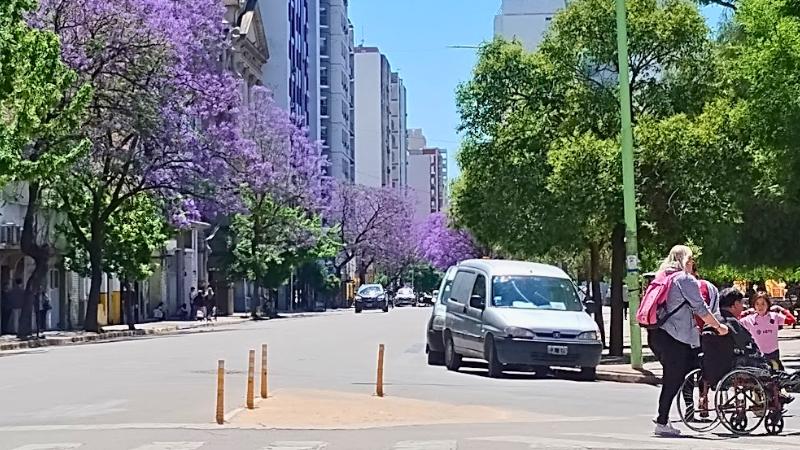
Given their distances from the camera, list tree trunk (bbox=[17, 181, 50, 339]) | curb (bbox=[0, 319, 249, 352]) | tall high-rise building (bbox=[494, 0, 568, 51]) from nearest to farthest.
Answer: curb (bbox=[0, 319, 249, 352]) → tree trunk (bbox=[17, 181, 50, 339]) → tall high-rise building (bbox=[494, 0, 568, 51])

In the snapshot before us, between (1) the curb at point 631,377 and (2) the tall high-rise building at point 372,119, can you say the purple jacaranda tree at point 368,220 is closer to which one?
(2) the tall high-rise building at point 372,119

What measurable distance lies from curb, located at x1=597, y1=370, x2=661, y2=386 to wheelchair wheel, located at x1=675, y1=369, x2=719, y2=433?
8.45 meters

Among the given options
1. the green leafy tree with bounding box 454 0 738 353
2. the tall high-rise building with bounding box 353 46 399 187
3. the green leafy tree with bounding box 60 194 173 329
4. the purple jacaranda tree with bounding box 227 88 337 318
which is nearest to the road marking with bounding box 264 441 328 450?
the green leafy tree with bounding box 454 0 738 353

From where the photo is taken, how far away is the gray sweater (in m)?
12.6

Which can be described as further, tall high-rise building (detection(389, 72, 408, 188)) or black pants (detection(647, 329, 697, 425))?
tall high-rise building (detection(389, 72, 408, 188))

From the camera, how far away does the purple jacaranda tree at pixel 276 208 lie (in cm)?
6944

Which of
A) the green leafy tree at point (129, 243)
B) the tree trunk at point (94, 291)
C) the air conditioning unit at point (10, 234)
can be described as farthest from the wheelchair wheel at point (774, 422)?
the green leafy tree at point (129, 243)

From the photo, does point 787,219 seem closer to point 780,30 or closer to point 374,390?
point 780,30

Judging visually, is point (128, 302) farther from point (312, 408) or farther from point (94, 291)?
point (312, 408)

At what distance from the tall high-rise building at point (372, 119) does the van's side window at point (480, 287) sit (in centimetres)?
12665

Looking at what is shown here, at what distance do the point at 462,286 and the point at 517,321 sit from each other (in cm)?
277

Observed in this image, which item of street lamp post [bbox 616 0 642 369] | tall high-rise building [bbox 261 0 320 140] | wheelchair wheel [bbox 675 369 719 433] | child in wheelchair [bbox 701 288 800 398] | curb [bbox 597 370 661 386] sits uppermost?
tall high-rise building [bbox 261 0 320 140]

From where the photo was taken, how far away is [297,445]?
12.7 m

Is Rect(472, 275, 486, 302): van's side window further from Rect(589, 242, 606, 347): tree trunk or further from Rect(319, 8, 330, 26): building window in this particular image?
Rect(319, 8, 330, 26): building window
